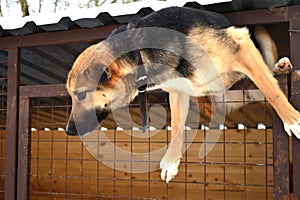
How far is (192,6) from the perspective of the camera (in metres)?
3.15

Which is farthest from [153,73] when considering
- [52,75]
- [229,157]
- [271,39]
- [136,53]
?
[229,157]

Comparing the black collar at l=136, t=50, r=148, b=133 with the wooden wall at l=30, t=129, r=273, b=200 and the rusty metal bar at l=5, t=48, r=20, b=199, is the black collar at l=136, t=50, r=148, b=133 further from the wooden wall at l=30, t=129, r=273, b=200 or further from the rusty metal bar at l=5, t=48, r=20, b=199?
the wooden wall at l=30, t=129, r=273, b=200

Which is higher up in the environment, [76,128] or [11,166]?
[76,128]

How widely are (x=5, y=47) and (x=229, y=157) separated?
143 inches

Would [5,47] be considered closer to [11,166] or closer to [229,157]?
[11,166]

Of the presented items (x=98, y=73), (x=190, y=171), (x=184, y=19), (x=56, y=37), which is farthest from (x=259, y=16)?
(x=190, y=171)

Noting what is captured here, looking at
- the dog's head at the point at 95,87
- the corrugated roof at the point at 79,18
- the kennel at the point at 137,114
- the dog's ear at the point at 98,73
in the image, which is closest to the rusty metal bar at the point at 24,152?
the kennel at the point at 137,114

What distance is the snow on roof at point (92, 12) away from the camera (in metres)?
3.18

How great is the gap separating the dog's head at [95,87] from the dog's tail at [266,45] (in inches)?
37.5

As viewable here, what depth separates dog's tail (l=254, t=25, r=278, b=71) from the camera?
3170 millimetres

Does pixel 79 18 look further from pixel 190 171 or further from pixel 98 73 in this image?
pixel 190 171

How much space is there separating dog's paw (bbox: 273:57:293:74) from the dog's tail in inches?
8.8

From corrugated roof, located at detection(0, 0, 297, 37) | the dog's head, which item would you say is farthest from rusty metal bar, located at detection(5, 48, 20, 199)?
the dog's head

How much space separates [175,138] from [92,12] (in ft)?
3.59
